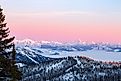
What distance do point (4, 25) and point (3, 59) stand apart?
6.70 ft

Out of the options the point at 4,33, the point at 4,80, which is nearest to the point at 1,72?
the point at 4,80

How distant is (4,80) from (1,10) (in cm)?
426

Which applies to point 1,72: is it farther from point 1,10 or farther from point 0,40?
point 1,10

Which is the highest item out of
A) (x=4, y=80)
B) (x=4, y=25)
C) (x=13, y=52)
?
(x=4, y=25)

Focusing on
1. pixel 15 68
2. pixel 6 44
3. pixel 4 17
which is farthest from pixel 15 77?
pixel 4 17

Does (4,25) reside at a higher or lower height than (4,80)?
higher

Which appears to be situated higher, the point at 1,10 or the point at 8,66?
the point at 1,10

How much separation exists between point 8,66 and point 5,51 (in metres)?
0.92

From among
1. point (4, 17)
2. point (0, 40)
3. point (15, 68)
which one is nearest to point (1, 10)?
point (4, 17)

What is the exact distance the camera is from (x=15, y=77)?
2472 cm

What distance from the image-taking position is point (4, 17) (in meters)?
24.5

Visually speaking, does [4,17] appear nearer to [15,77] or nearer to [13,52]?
[13,52]

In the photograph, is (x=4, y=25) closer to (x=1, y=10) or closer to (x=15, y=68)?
(x=1, y=10)

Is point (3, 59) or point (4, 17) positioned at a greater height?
point (4, 17)
